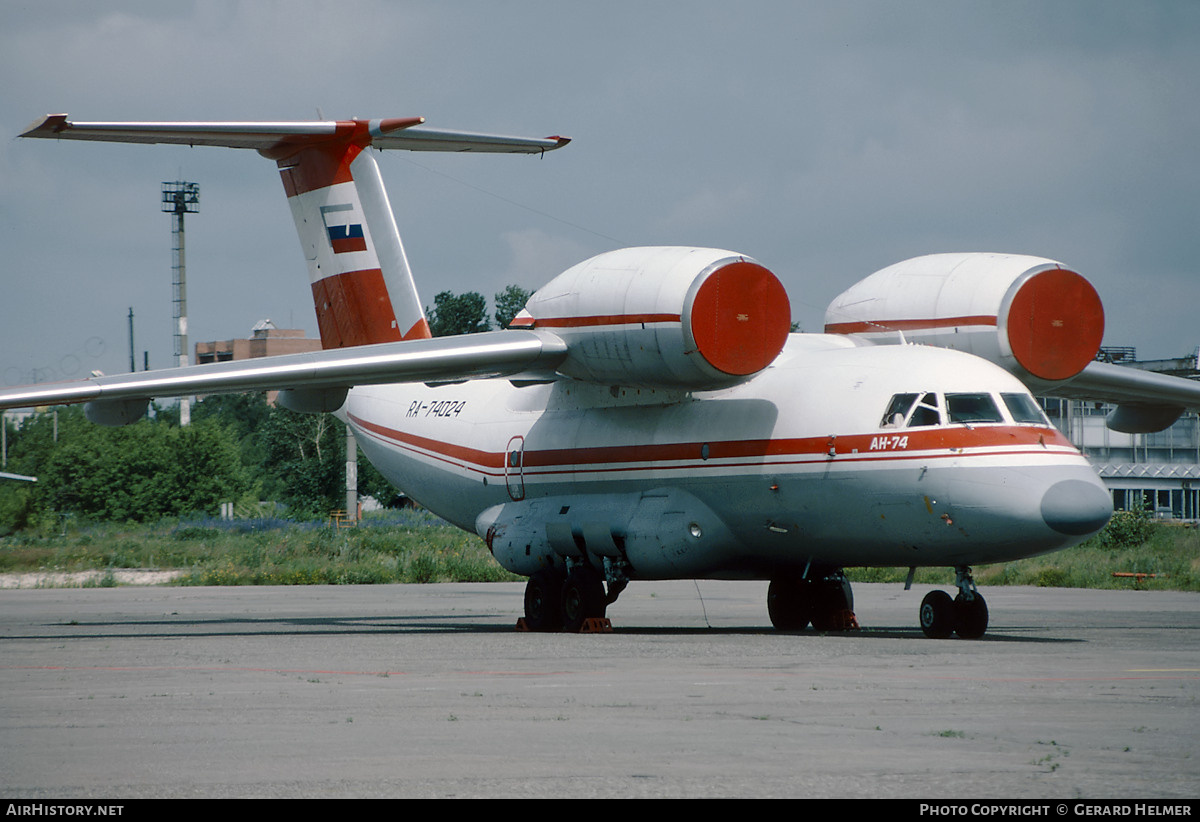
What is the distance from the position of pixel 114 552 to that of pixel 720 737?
37.9 meters

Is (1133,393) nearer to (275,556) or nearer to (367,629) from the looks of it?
(367,629)

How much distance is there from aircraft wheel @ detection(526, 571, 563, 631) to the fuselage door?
161 centimetres

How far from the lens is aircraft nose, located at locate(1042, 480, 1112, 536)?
1497 cm

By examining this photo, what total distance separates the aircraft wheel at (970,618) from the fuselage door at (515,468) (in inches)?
282

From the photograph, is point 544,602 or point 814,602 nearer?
point 814,602

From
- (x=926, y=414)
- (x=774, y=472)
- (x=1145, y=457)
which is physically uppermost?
(x=926, y=414)

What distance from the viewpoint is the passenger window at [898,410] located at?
16266 mm

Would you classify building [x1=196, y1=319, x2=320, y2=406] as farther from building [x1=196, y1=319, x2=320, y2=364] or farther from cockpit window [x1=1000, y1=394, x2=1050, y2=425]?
cockpit window [x1=1000, y1=394, x2=1050, y2=425]

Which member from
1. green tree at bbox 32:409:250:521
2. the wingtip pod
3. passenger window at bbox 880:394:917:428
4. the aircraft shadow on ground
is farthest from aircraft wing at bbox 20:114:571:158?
green tree at bbox 32:409:250:521

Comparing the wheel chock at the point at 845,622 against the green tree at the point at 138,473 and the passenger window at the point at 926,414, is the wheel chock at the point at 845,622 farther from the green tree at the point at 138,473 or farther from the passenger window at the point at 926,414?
the green tree at the point at 138,473

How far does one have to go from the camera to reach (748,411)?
58.5 ft

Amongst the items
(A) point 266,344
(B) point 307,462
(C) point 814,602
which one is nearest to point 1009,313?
(C) point 814,602

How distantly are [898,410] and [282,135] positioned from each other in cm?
1040
